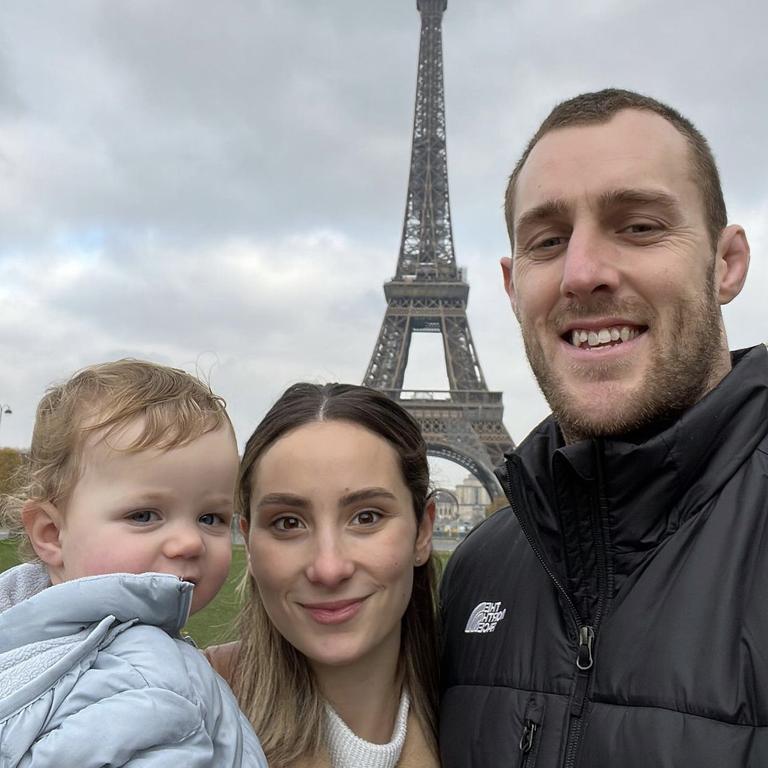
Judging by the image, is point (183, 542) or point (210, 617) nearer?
point (183, 542)

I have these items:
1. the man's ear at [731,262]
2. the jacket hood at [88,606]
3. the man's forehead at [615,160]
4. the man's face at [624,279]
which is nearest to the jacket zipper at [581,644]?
the man's face at [624,279]

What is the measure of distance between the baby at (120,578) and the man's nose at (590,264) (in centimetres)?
119

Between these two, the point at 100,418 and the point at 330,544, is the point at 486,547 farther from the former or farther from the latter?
the point at 100,418

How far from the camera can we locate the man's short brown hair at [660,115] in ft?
8.95

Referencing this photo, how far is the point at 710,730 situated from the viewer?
202cm

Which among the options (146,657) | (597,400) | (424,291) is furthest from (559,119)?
(424,291)

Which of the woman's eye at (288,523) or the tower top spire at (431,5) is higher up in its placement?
the tower top spire at (431,5)

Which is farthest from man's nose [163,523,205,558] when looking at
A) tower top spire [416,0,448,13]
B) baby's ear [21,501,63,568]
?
tower top spire [416,0,448,13]

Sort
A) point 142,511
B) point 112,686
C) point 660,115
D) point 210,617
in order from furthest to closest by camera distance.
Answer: point 210,617 < point 660,115 < point 142,511 < point 112,686

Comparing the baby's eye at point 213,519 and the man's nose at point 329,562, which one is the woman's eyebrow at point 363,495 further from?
the baby's eye at point 213,519

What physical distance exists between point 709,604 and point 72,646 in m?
1.62

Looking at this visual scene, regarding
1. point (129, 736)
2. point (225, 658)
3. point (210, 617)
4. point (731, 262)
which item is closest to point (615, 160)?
point (731, 262)

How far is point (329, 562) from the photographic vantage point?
9.23 feet

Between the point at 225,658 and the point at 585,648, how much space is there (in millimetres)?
1640
